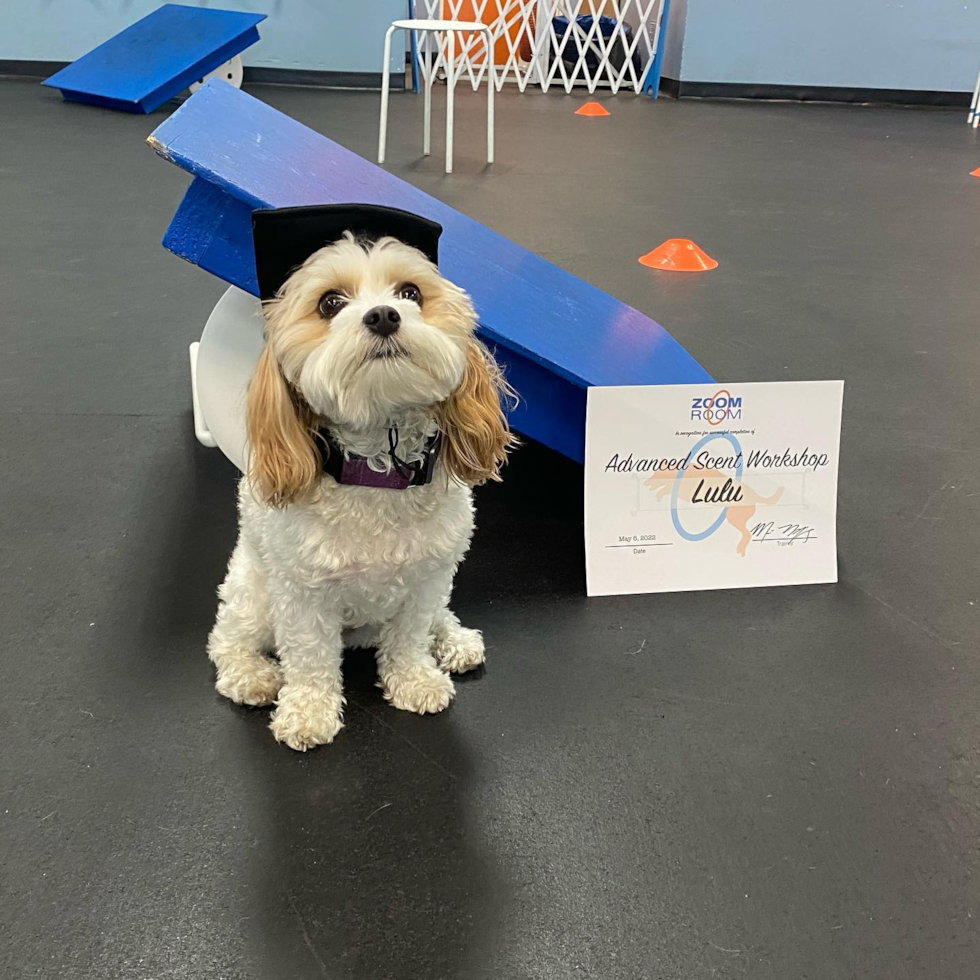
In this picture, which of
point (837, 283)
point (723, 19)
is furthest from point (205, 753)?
point (723, 19)

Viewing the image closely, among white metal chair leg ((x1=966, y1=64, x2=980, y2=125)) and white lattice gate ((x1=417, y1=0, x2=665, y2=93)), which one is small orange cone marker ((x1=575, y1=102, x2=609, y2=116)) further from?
white metal chair leg ((x1=966, y1=64, x2=980, y2=125))

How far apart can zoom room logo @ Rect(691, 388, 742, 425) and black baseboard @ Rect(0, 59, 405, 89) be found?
7.52 m

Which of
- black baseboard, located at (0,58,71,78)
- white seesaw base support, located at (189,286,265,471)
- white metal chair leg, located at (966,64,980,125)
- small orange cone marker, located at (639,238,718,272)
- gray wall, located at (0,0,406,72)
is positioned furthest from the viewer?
black baseboard, located at (0,58,71,78)

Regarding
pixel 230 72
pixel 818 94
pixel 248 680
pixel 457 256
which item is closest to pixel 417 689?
pixel 248 680

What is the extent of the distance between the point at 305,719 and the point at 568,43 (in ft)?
30.2

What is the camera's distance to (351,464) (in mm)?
1307

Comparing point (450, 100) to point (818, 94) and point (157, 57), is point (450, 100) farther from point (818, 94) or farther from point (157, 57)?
point (818, 94)

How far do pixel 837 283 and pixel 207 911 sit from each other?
374cm

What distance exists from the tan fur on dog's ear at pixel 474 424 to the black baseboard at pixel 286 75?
7.80m

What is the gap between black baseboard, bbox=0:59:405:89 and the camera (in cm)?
782

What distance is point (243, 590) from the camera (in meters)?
1.54

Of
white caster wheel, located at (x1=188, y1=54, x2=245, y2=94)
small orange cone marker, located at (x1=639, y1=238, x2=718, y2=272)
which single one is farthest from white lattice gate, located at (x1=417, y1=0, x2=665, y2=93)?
small orange cone marker, located at (x1=639, y1=238, x2=718, y2=272)

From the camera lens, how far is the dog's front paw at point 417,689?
1582mm

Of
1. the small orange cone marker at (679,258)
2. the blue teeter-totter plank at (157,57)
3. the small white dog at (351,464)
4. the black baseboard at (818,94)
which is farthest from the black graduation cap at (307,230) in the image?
the black baseboard at (818,94)
